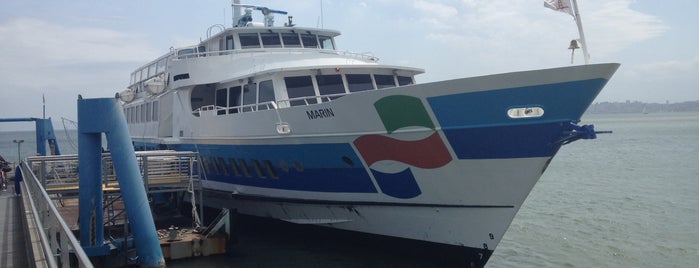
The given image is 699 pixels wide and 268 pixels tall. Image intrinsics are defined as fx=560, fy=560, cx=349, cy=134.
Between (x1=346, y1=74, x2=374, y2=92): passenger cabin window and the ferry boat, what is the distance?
0.09 feet

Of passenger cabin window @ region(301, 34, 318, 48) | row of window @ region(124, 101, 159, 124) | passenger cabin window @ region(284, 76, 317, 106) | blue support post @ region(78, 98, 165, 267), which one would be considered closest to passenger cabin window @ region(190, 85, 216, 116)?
row of window @ region(124, 101, 159, 124)

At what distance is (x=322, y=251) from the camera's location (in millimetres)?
11422

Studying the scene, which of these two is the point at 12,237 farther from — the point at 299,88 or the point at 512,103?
the point at 512,103

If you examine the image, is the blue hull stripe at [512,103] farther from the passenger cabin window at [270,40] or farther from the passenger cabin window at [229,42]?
the passenger cabin window at [229,42]

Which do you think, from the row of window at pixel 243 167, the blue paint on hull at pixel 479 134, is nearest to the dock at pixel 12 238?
the row of window at pixel 243 167

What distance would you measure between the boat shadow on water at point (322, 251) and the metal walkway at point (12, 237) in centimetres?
276

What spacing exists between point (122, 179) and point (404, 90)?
4.55 m

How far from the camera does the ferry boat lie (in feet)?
26.6

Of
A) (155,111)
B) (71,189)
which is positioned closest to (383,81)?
(71,189)

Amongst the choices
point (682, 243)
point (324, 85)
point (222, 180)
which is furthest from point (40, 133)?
point (682, 243)

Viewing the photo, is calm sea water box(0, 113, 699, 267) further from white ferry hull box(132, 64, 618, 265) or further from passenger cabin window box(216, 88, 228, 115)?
passenger cabin window box(216, 88, 228, 115)

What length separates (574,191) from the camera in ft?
67.1

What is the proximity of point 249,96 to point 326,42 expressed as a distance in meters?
4.15

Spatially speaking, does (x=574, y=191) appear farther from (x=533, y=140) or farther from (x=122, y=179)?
(x=122, y=179)
